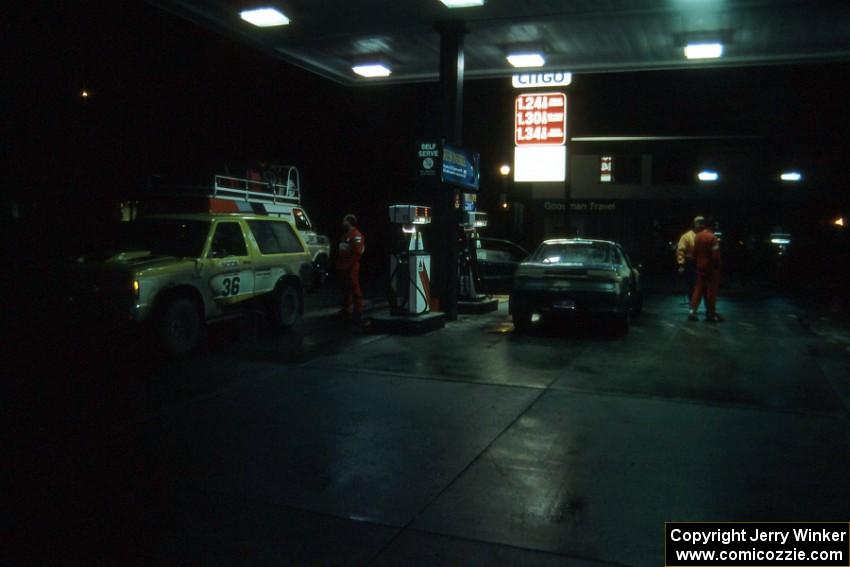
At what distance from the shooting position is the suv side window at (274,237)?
36.5 ft

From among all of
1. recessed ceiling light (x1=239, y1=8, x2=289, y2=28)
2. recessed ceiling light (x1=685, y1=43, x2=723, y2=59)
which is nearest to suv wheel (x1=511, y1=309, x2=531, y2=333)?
recessed ceiling light (x1=685, y1=43, x2=723, y2=59)

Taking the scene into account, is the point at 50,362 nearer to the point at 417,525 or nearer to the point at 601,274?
the point at 417,525

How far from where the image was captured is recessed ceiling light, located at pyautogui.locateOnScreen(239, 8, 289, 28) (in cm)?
1228

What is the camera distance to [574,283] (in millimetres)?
11242

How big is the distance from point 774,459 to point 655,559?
2.17 metres

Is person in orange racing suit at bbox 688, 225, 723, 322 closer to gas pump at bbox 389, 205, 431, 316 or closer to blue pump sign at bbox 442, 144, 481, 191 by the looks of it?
blue pump sign at bbox 442, 144, 481, 191

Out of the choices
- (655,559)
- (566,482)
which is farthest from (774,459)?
(655,559)

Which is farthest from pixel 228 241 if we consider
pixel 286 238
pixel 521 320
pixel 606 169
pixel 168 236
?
pixel 606 169

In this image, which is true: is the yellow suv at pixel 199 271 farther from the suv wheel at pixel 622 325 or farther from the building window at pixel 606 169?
the building window at pixel 606 169

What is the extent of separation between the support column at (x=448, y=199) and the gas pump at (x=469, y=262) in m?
1.17

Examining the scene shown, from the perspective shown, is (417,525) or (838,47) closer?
Result: (417,525)

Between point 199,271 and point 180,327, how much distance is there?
32.5 inches

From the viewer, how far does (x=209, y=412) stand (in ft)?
21.8

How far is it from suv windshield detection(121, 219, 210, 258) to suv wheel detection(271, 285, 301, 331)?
1.80 meters
